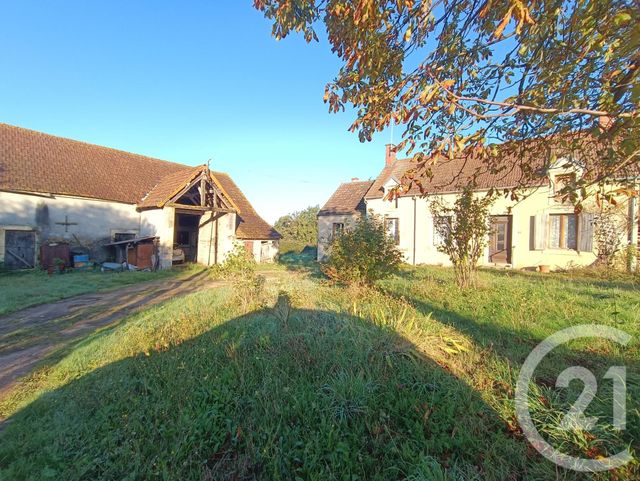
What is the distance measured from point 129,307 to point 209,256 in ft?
36.2

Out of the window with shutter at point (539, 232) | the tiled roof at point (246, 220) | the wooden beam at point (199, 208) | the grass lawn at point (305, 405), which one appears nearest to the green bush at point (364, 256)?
the grass lawn at point (305, 405)

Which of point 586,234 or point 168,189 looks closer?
point 586,234

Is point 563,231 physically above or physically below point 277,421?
above

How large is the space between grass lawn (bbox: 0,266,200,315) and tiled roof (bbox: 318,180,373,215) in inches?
404

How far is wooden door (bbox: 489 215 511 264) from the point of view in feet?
52.4

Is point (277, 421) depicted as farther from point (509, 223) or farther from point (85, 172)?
point (85, 172)

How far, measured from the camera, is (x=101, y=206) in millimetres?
16906

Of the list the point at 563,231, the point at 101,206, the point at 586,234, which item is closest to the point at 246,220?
the point at 101,206

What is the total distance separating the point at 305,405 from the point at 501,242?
640 inches

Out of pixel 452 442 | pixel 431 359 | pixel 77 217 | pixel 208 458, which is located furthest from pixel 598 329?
pixel 77 217

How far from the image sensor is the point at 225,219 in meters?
19.1

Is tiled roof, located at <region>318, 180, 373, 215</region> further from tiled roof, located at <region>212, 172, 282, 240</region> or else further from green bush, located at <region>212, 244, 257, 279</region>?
green bush, located at <region>212, 244, 257, 279</region>

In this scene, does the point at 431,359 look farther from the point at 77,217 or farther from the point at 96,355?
the point at 77,217

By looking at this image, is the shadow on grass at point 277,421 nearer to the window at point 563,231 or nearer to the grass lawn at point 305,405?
the grass lawn at point 305,405
